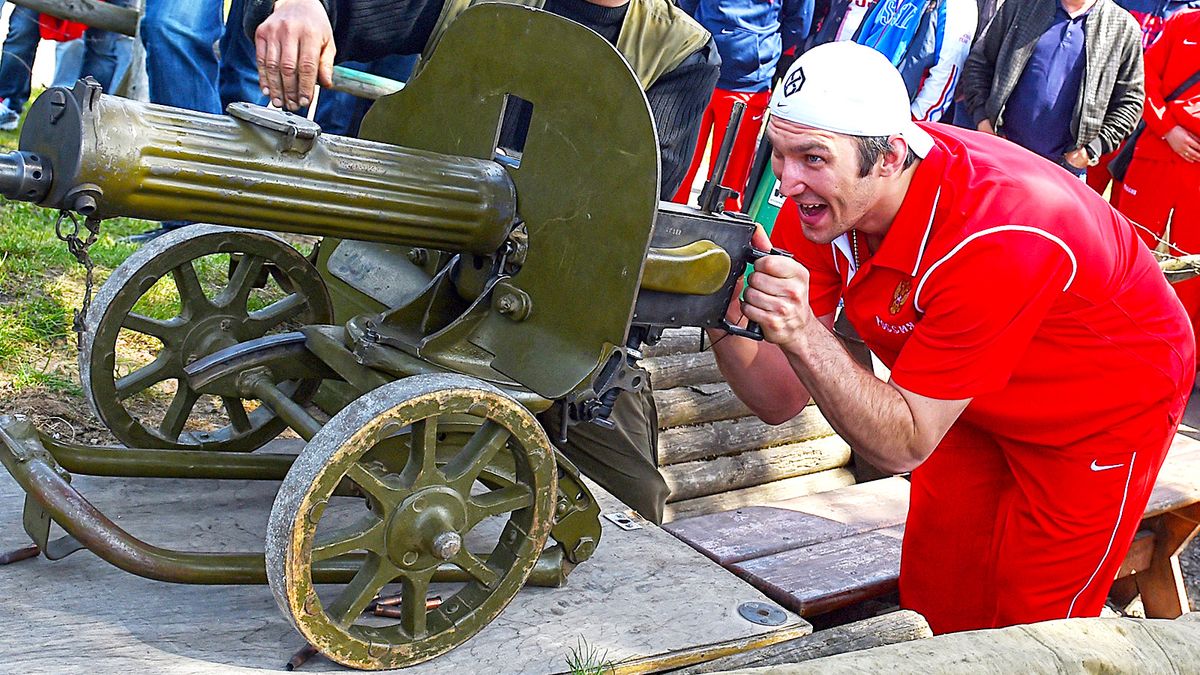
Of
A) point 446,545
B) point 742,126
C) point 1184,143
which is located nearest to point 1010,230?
point 446,545

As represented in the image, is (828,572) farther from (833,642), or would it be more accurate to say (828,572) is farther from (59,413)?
(59,413)

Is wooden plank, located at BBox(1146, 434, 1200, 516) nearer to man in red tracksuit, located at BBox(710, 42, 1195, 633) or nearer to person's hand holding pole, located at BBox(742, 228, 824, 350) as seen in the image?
man in red tracksuit, located at BBox(710, 42, 1195, 633)

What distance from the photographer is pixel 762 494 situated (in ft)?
16.4

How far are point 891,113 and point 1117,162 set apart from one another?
4.87m

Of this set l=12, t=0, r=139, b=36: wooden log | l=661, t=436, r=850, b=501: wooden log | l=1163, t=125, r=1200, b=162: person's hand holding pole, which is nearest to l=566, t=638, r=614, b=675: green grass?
l=661, t=436, r=850, b=501: wooden log

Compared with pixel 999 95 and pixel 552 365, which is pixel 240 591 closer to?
pixel 552 365

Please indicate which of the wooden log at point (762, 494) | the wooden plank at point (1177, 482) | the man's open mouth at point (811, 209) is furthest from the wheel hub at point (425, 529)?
the wooden plank at point (1177, 482)

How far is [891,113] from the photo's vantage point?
291 cm

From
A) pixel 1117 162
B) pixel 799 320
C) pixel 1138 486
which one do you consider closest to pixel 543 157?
pixel 799 320

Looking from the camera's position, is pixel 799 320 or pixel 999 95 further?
pixel 999 95

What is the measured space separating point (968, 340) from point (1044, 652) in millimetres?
757

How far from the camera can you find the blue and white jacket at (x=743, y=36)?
5852mm

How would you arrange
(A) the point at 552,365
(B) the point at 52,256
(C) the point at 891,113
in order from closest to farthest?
(A) the point at 552,365, (C) the point at 891,113, (B) the point at 52,256

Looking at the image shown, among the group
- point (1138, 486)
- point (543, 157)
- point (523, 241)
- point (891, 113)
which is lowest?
point (1138, 486)
